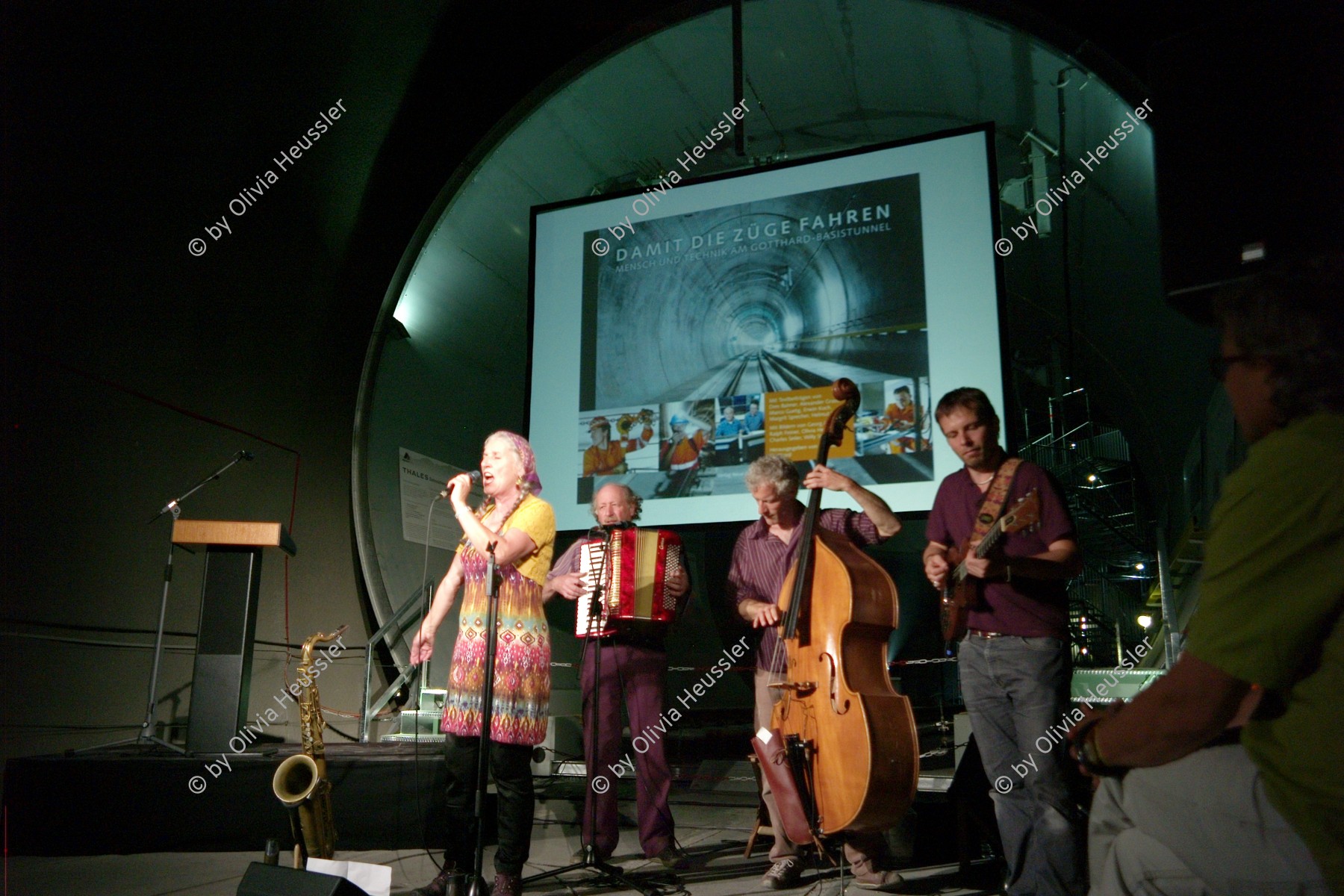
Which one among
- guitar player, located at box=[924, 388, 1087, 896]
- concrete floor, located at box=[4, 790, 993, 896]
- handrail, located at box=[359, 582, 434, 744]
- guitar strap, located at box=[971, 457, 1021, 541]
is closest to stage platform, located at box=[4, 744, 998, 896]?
concrete floor, located at box=[4, 790, 993, 896]

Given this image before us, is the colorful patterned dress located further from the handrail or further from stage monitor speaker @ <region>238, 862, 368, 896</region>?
the handrail

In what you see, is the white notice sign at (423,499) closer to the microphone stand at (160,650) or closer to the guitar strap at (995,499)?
the microphone stand at (160,650)

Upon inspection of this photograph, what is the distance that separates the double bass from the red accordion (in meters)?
0.84

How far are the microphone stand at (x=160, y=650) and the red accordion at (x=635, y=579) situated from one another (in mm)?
2182

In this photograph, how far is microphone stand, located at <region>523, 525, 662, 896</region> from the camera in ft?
11.4

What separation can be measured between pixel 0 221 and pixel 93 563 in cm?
177

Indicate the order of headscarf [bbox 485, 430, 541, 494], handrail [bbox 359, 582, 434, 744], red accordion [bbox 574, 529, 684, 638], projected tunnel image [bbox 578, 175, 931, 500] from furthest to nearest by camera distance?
handrail [bbox 359, 582, 434, 744]
projected tunnel image [bbox 578, 175, 931, 500]
red accordion [bbox 574, 529, 684, 638]
headscarf [bbox 485, 430, 541, 494]

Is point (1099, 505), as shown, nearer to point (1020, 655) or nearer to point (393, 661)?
point (393, 661)

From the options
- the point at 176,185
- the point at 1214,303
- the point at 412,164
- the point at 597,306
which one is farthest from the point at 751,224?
the point at 1214,303

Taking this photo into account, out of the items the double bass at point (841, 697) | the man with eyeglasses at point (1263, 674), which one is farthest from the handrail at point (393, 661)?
the man with eyeglasses at point (1263, 674)

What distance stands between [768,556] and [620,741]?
1.07 metres

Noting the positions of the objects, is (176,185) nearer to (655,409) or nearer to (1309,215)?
(655,409)

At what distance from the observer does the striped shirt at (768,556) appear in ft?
12.9

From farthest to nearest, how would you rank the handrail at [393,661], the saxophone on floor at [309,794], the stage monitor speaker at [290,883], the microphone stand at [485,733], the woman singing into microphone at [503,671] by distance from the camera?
the handrail at [393,661]
the saxophone on floor at [309,794]
the woman singing into microphone at [503,671]
the microphone stand at [485,733]
the stage monitor speaker at [290,883]
